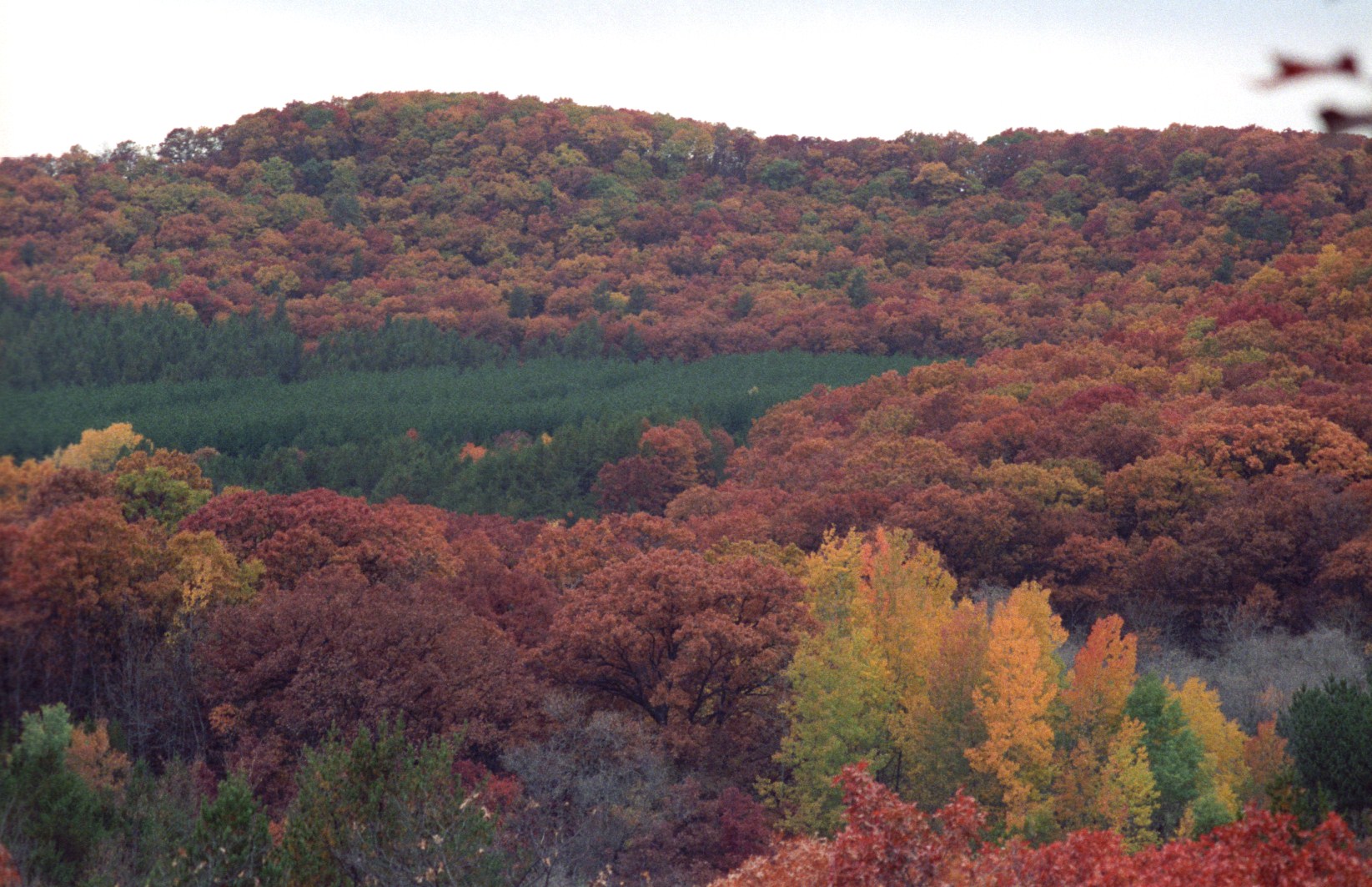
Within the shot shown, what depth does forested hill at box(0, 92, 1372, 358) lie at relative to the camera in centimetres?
10975

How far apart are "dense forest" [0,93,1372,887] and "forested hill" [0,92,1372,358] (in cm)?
77

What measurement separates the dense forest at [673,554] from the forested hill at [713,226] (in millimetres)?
774

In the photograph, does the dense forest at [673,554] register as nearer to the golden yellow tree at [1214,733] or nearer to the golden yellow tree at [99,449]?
the golden yellow tree at [1214,733]

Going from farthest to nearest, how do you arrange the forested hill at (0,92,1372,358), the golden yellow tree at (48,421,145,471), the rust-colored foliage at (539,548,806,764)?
1. the forested hill at (0,92,1372,358)
2. the rust-colored foliage at (539,548,806,764)
3. the golden yellow tree at (48,421,145,471)

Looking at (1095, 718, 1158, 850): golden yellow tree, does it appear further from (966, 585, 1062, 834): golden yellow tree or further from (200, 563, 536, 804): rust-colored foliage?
(200, 563, 536, 804): rust-colored foliage

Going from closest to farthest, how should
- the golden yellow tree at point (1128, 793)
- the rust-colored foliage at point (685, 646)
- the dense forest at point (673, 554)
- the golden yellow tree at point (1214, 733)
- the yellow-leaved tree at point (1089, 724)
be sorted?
the dense forest at point (673, 554) < the golden yellow tree at point (1128, 793) < the yellow-leaved tree at point (1089, 724) < the golden yellow tree at point (1214, 733) < the rust-colored foliage at point (685, 646)

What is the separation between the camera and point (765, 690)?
36781mm

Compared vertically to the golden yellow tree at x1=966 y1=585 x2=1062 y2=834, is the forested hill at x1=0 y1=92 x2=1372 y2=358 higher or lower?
higher

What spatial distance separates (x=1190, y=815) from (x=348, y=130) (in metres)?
133

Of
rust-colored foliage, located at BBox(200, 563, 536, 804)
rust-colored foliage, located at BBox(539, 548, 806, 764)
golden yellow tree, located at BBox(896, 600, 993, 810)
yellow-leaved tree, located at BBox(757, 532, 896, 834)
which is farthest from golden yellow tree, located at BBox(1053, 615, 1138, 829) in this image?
rust-colored foliage, located at BBox(200, 563, 536, 804)

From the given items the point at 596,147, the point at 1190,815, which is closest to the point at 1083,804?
the point at 1190,815

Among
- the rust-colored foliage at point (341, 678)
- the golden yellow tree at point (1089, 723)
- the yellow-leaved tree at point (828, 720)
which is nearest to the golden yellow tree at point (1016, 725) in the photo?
the golden yellow tree at point (1089, 723)

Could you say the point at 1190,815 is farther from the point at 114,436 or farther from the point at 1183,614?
the point at 114,436

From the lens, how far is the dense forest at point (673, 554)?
1838 centimetres
